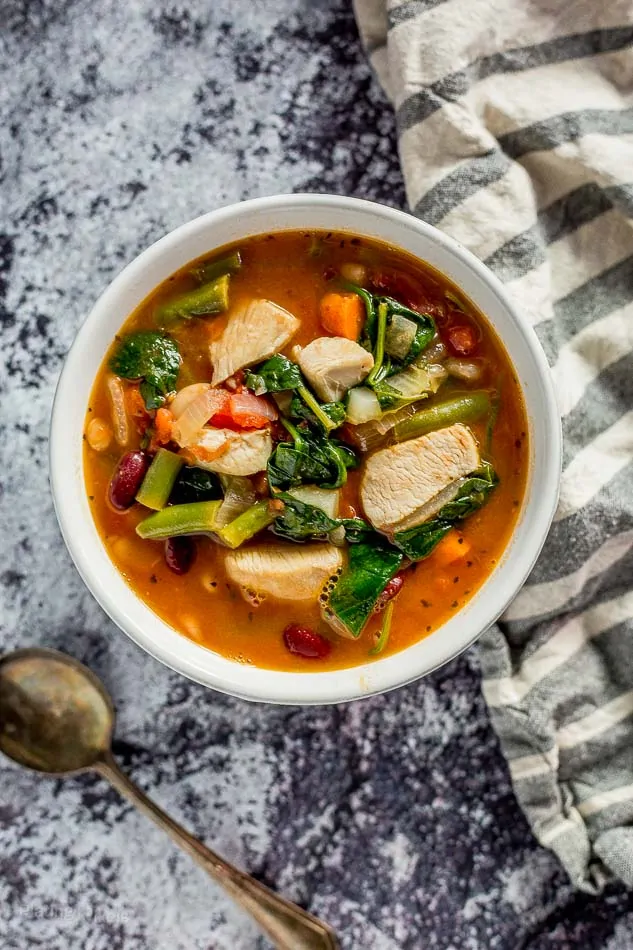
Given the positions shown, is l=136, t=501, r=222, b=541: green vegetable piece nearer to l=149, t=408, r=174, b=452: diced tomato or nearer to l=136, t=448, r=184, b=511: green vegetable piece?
l=136, t=448, r=184, b=511: green vegetable piece

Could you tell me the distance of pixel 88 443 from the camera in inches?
95.5

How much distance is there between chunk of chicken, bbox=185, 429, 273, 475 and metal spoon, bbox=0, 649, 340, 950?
910mm

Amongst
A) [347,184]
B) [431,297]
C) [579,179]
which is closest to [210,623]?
[431,297]

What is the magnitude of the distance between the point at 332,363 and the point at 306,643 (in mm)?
729

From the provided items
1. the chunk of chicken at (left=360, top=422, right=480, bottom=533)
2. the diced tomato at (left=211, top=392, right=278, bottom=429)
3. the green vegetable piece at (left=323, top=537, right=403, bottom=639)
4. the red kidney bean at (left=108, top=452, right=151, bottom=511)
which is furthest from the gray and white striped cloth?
the red kidney bean at (left=108, top=452, right=151, bottom=511)

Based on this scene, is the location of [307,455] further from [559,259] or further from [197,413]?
[559,259]

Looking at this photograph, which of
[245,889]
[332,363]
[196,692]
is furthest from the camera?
[196,692]

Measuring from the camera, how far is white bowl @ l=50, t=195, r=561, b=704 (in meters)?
2.34

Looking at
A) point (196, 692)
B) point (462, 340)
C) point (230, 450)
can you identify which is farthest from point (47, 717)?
point (462, 340)

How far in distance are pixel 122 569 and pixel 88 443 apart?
343 millimetres

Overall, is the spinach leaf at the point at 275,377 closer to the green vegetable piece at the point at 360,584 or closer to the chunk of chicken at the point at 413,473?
the chunk of chicken at the point at 413,473

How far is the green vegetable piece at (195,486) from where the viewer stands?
242 centimetres

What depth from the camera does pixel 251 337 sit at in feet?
7.66

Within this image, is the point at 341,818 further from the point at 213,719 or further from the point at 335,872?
the point at 213,719
